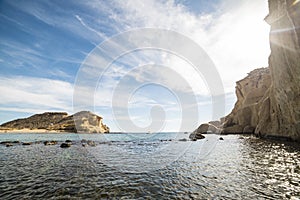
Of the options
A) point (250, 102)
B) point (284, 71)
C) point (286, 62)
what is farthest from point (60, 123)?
point (286, 62)

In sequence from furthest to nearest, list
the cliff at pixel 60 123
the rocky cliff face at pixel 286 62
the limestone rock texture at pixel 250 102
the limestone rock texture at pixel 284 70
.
Result: the cliff at pixel 60 123, the limestone rock texture at pixel 250 102, the limestone rock texture at pixel 284 70, the rocky cliff face at pixel 286 62

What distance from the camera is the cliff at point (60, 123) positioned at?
424ft

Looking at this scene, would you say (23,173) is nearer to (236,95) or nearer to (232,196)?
(232,196)

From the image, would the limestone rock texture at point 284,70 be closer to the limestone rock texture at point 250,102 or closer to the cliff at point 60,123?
the limestone rock texture at point 250,102

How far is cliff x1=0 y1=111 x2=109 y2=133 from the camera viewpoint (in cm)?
12925

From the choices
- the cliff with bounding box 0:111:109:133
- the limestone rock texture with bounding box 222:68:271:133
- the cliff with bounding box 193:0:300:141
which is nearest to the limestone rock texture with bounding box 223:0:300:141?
the cliff with bounding box 193:0:300:141

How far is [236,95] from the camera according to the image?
3740 inches

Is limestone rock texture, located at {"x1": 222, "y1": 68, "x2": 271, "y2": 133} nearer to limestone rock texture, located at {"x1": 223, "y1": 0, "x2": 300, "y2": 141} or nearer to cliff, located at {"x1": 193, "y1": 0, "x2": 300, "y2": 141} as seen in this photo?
cliff, located at {"x1": 193, "y1": 0, "x2": 300, "y2": 141}

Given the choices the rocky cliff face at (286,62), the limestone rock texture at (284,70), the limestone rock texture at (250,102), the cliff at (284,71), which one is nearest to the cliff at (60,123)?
the limestone rock texture at (250,102)

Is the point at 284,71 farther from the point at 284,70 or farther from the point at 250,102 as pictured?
the point at 250,102

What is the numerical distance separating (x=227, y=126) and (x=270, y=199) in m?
85.1

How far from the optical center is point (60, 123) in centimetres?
14150

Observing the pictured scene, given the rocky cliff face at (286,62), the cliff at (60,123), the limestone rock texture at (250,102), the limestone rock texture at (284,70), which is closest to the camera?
the rocky cliff face at (286,62)

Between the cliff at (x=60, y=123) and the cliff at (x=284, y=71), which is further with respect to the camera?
the cliff at (x=60, y=123)
